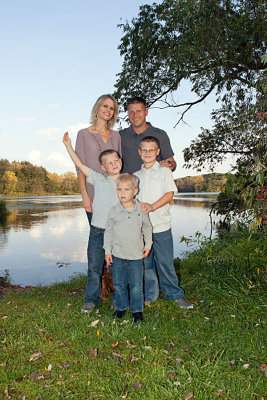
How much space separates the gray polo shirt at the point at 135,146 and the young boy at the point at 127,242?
25.9 inches

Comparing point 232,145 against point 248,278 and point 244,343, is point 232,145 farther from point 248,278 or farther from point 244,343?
point 244,343

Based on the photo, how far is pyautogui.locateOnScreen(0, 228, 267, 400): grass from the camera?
247 cm

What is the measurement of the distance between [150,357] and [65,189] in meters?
96.6

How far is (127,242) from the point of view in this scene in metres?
3.43

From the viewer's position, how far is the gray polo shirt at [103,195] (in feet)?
11.9

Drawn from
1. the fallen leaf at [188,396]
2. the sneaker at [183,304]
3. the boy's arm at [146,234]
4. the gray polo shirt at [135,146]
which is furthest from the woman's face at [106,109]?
the fallen leaf at [188,396]

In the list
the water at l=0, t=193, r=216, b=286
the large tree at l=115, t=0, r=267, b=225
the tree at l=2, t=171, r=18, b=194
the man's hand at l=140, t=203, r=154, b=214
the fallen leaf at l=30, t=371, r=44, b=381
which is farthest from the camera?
the tree at l=2, t=171, r=18, b=194

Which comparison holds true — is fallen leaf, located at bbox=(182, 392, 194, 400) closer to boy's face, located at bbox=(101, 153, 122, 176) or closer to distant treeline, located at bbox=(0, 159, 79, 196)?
boy's face, located at bbox=(101, 153, 122, 176)

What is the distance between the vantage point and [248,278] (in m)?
4.54

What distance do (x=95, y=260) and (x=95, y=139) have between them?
1362mm

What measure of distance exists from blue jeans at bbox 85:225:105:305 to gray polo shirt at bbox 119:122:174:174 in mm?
854

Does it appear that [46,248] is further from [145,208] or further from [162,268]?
[145,208]

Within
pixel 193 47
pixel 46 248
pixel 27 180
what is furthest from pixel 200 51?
pixel 27 180

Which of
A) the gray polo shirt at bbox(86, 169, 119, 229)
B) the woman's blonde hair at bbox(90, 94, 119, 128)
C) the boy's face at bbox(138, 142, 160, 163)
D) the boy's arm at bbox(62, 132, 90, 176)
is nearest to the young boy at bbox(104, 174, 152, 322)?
the gray polo shirt at bbox(86, 169, 119, 229)
